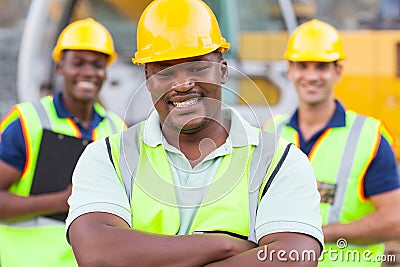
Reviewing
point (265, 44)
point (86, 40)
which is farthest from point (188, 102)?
point (265, 44)

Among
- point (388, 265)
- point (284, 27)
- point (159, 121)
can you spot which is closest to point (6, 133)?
point (159, 121)

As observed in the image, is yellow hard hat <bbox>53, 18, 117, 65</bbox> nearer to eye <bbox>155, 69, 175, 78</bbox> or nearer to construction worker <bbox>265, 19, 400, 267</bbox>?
construction worker <bbox>265, 19, 400, 267</bbox>

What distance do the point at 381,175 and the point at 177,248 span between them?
1.50 m

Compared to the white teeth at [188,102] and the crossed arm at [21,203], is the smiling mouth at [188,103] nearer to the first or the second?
the white teeth at [188,102]

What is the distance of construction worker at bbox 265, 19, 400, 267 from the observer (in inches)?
149

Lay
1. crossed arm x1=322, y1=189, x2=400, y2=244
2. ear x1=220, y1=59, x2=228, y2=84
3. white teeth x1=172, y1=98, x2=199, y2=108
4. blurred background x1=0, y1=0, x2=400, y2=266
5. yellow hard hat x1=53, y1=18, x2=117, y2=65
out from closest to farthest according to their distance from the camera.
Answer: white teeth x1=172, y1=98, x2=199, y2=108 → ear x1=220, y1=59, x2=228, y2=84 → crossed arm x1=322, y1=189, x2=400, y2=244 → yellow hard hat x1=53, y1=18, x2=117, y2=65 → blurred background x1=0, y1=0, x2=400, y2=266

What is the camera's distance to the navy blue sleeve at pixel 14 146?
161 inches

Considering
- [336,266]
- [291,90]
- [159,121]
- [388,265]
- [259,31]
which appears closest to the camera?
[159,121]

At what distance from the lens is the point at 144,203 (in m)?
2.70

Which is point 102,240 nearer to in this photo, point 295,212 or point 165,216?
point 165,216

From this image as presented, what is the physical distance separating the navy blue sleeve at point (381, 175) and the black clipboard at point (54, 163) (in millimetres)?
1360

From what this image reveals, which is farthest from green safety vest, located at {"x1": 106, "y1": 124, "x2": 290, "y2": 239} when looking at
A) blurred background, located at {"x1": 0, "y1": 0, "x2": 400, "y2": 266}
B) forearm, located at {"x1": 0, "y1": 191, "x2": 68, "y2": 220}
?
blurred background, located at {"x1": 0, "y1": 0, "x2": 400, "y2": 266}

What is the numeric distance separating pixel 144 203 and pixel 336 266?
1365 millimetres

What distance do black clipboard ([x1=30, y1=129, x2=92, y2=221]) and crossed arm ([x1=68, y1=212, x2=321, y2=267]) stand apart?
1.47 metres
